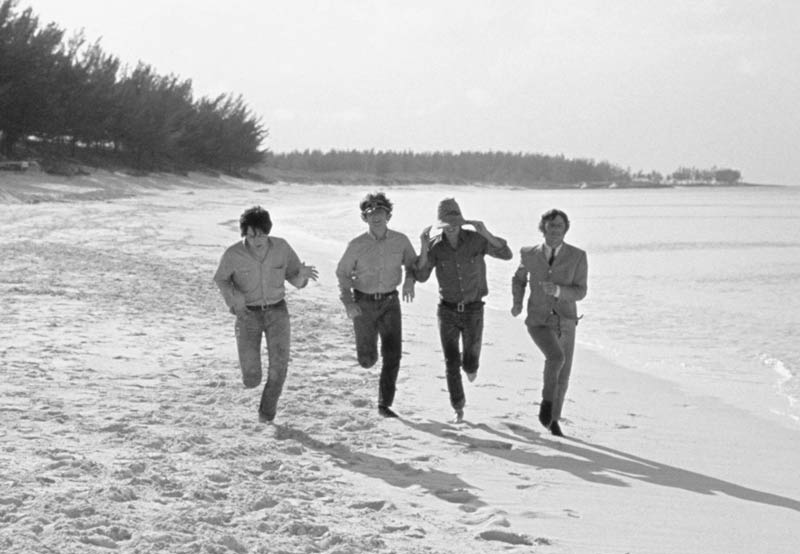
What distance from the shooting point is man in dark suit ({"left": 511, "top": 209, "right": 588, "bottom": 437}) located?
6254 millimetres

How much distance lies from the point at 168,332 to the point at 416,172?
12692 cm

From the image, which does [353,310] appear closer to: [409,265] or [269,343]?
[409,265]

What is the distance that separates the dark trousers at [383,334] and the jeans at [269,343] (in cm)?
57

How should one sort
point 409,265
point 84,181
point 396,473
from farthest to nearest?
point 84,181
point 409,265
point 396,473

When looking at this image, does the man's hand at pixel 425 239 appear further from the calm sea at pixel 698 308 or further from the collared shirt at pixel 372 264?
the calm sea at pixel 698 308

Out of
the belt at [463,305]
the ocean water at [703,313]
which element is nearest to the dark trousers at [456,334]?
the belt at [463,305]

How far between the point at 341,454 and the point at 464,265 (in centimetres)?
162

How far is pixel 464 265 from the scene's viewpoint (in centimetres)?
666

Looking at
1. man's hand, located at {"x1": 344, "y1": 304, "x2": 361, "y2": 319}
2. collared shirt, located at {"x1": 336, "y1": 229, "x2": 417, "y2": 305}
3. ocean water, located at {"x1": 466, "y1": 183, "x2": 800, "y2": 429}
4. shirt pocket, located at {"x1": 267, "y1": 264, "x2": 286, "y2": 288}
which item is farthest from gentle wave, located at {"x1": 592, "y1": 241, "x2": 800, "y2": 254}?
shirt pocket, located at {"x1": 267, "y1": 264, "x2": 286, "y2": 288}

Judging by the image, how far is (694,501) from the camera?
514cm

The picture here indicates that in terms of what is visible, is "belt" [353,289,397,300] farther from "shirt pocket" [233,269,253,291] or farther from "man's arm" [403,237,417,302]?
"shirt pocket" [233,269,253,291]

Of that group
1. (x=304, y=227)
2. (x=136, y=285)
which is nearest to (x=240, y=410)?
(x=136, y=285)

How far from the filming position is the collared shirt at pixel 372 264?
6.71 metres

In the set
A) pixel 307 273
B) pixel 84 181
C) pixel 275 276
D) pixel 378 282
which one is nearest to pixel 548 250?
pixel 378 282
